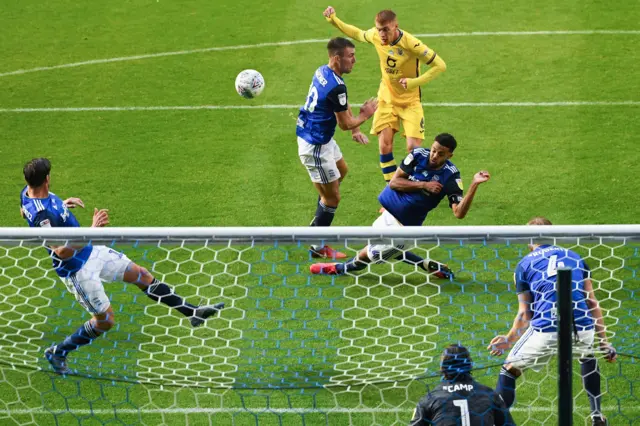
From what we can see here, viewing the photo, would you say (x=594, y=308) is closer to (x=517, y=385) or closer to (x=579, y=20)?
(x=517, y=385)

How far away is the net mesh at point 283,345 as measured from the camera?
313 inches

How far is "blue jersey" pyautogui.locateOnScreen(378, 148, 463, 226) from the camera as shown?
9.43m

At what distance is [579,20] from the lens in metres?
15.7

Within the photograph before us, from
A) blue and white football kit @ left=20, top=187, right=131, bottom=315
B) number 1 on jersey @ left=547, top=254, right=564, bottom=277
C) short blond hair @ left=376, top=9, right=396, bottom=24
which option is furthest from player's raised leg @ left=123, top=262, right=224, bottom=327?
short blond hair @ left=376, top=9, right=396, bottom=24

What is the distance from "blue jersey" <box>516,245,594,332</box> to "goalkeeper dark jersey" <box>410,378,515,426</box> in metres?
0.92

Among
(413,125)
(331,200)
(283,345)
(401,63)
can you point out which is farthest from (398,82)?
(283,345)

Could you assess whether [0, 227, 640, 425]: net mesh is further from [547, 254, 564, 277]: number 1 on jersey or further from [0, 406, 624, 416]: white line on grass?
[547, 254, 564, 277]: number 1 on jersey

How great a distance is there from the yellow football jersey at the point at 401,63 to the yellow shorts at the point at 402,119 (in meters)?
0.07

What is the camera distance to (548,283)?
24.4 ft

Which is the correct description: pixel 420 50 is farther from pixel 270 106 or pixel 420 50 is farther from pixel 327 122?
pixel 270 106

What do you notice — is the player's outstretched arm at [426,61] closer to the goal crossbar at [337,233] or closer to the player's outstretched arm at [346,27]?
the player's outstretched arm at [346,27]

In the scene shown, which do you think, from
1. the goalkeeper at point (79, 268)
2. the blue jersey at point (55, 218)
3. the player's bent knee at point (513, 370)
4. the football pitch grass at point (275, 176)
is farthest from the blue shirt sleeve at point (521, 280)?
the blue jersey at point (55, 218)

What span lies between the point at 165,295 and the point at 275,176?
143 inches

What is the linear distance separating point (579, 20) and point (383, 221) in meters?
7.41
